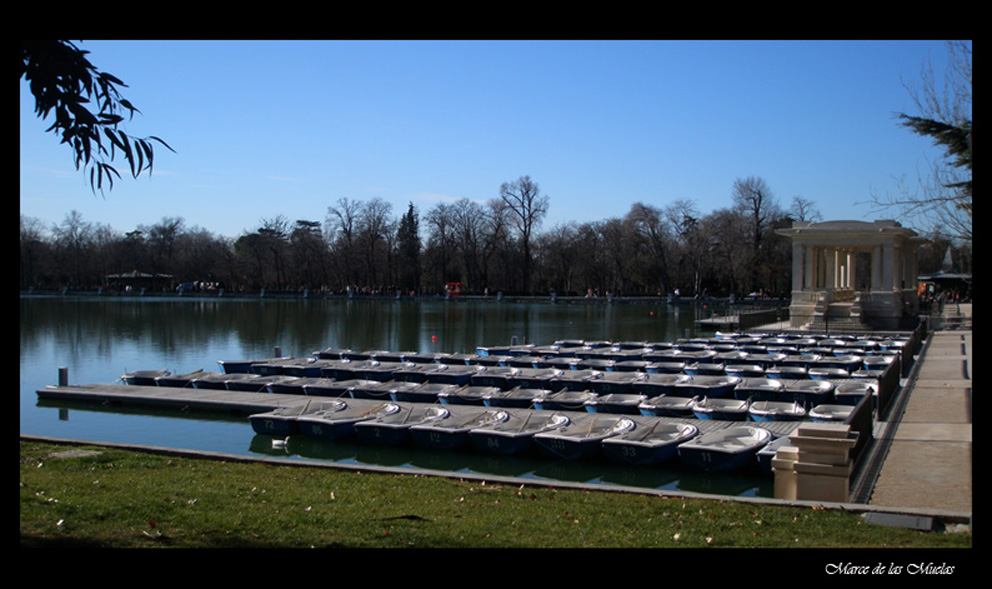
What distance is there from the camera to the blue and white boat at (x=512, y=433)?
56.5 feet

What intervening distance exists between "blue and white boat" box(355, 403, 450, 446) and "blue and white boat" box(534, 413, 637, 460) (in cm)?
323

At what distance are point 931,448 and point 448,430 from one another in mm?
9635

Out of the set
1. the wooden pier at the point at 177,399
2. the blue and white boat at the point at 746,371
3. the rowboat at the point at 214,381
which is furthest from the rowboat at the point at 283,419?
the blue and white boat at the point at 746,371

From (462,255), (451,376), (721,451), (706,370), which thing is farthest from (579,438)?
(462,255)

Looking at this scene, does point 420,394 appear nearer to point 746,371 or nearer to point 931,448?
point 746,371

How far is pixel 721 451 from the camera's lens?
1547 centimetres

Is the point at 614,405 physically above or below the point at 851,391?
below

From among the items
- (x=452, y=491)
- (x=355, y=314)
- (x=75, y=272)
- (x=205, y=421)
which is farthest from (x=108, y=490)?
(x=75, y=272)

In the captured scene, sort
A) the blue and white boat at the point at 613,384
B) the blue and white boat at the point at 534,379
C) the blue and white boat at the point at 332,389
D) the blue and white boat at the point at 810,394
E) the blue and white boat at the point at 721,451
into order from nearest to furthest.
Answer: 1. the blue and white boat at the point at 721,451
2. the blue and white boat at the point at 810,394
3. the blue and white boat at the point at 613,384
4. the blue and white boat at the point at 332,389
5. the blue and white boat at the point at 534,379

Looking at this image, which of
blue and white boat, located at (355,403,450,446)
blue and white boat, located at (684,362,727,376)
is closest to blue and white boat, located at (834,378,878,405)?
blue and white boat, located at (684,362,727,376)

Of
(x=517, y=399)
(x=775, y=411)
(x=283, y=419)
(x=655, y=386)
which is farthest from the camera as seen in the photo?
(x=655, y=386)

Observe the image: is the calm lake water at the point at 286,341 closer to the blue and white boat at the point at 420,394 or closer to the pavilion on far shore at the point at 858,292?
the blue and white boat at the point at 420,394

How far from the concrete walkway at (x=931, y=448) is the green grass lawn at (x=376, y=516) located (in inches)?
93.0
